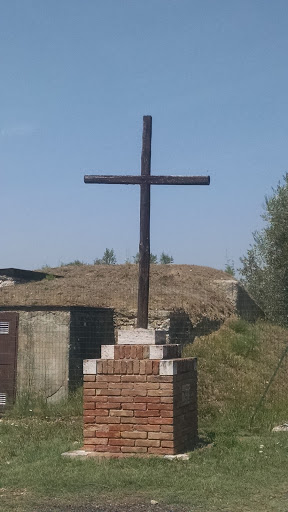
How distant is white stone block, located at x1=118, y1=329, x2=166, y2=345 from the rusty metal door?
5766 mm

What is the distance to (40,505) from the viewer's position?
5.75m

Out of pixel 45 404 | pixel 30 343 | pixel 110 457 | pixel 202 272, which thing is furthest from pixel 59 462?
pixel 202 272

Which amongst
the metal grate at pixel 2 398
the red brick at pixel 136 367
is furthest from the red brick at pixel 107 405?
the metal grate at pixel 2 398

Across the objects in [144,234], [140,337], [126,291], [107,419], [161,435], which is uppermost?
[144,234]

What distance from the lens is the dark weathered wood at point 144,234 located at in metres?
8.24

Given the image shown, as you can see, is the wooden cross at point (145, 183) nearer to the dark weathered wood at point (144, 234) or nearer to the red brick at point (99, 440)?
the dark weathered wood at point (144, 234)

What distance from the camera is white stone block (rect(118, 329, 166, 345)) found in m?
7.94

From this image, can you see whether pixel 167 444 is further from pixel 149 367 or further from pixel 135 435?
pixel 149 367

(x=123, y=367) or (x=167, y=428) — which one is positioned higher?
(x=123, y=367)

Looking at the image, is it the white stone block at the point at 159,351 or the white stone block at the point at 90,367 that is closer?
the white stone block at the point at 159,351

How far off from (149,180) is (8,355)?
6.32 meters

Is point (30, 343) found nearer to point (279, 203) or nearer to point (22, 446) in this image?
point (22, 446)

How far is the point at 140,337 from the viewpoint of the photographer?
7984 millimetres

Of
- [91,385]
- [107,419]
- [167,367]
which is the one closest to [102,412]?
[107,419]
